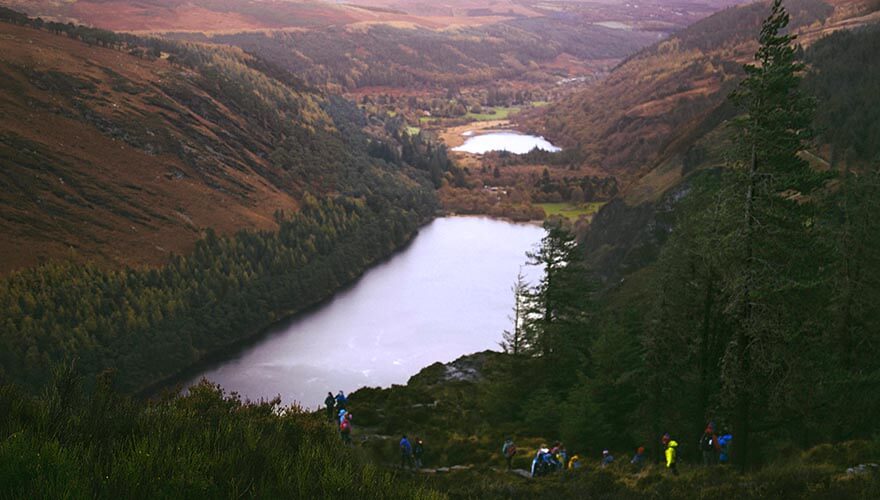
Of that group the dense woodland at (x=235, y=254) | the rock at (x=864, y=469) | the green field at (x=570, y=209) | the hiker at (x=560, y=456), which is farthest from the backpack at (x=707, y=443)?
the green field at (x=570, y=209)

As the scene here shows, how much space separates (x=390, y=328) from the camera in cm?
9469

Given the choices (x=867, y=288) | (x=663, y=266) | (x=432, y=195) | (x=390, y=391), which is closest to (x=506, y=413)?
(x=390, y=391)

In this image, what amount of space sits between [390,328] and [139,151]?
57.7 meters

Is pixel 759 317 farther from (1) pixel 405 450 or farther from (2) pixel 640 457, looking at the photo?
(1) pixel 405 450

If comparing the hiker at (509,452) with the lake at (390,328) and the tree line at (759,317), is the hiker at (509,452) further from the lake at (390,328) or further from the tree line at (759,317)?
the lake at (390,328)

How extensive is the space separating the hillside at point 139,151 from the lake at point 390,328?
22.5 m

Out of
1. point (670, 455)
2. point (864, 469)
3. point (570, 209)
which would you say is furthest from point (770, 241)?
point (570, 209)

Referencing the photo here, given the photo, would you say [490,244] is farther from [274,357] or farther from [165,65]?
[165,65]

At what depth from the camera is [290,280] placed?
105 metres

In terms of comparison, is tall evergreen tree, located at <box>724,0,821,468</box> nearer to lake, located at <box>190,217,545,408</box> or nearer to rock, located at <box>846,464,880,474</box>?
rock, located at <box>846,464,880,474</box>

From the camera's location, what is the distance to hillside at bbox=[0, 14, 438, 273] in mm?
95250

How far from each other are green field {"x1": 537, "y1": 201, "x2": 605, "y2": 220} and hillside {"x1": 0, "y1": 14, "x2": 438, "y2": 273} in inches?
1623

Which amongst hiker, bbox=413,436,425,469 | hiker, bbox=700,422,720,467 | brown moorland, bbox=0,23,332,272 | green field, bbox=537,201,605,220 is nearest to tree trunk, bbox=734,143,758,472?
hiker, bbox=700,422,720,467

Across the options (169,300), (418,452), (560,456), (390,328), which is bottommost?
(390,328)
